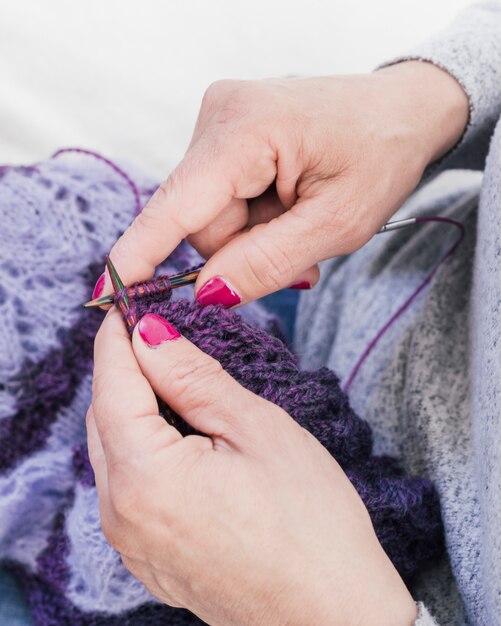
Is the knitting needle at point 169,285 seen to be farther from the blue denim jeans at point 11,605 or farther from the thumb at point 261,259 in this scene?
the blue denim jeans at point 11,605

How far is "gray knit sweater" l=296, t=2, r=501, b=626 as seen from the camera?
608 millimetres

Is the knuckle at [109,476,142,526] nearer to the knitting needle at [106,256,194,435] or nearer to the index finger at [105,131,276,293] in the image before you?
the knitting needle at [106,256,194,435]

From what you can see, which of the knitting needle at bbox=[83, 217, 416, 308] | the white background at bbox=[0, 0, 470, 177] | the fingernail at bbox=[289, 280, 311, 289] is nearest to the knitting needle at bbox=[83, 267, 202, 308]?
the knitting needle at bbox=[83, 217, 416, 308]

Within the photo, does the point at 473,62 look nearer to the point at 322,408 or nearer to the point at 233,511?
the point at 322,408

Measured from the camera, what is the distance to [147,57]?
111 cm

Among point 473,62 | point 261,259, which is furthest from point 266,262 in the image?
point 473,62

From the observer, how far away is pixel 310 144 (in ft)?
2.07

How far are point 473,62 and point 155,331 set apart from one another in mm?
515

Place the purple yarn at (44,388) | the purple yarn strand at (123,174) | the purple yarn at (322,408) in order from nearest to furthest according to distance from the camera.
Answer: the purple yarn at (322,408) < the purple yarn at (44,388) < the purple yarn strand at (123,174)

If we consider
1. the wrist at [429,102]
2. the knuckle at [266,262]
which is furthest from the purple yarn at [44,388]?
the wrist at [429,102]

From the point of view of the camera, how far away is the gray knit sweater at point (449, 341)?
1.99 feet

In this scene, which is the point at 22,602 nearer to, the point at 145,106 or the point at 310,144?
the point at 310,144

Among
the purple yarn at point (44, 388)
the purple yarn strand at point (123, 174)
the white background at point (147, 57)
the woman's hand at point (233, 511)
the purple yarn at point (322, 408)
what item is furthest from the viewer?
the white background at point (147, 57)

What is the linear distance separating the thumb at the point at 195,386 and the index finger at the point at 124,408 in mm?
14
